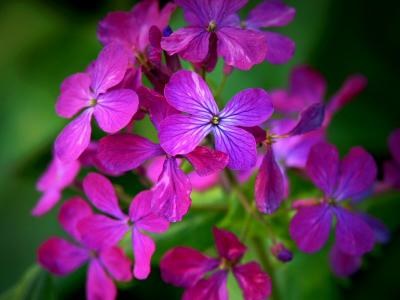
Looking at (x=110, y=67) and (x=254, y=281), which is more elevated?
(x=110, y=67)

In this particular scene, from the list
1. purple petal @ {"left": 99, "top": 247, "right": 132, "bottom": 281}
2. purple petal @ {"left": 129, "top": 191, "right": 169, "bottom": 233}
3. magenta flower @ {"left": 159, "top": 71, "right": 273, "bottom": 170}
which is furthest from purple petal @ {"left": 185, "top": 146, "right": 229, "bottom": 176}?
purple petal @ {"left": 99, "top": 247, "right": 132, "bottom": 281}

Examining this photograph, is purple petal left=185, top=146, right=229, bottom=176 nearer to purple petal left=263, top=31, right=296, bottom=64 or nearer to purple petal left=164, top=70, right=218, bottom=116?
purple petal left=164, top=70, right=218, bottom=116

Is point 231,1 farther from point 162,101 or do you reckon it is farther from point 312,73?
point 312,73

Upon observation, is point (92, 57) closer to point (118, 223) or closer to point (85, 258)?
point (85, 258)

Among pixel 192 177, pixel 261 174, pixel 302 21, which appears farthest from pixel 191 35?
pixel 302 21

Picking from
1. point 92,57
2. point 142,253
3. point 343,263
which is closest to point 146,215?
point 142,253

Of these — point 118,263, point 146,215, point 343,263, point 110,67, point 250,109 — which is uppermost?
point 110,67

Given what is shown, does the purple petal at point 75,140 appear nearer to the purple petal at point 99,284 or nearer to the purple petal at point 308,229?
the purple petal at point 99,284
